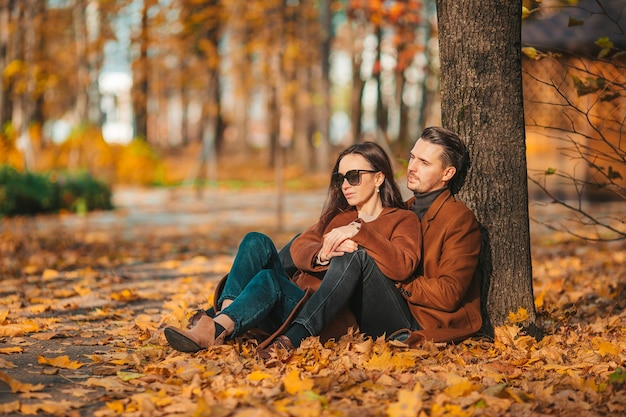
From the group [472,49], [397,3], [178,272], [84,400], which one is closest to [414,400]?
[84,400]

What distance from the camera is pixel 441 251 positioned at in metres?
4.44

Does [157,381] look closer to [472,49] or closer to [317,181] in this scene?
[472,49]

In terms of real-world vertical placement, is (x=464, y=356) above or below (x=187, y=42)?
below

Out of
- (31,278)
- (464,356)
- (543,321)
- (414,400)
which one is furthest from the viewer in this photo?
(31,278)

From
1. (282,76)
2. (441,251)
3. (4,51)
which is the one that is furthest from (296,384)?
(4,51)

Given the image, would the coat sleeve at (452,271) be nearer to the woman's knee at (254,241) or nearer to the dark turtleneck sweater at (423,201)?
the dark turtleneck sweater at (423,201)

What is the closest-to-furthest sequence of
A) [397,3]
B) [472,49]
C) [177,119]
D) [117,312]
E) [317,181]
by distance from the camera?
[472,49]
[117,312]
[397,3]
[317,181]
[177,119]

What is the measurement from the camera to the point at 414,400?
11.0ft

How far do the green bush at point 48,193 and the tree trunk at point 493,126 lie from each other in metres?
10.2

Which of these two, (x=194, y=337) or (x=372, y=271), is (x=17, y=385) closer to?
(x=194, y=337)

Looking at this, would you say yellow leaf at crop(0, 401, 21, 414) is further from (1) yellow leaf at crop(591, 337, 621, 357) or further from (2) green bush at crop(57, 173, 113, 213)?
(2) green bush at crop(57, 173, 113, 213)

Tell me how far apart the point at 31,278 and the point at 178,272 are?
144 centimetres

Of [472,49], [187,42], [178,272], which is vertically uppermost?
[187,42]

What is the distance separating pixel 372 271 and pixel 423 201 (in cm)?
59
